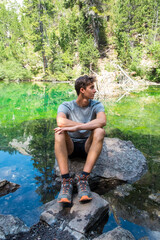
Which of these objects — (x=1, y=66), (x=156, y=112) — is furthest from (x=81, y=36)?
(x=156, y=112)

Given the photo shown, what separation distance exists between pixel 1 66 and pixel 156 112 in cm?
3402

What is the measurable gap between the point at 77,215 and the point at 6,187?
4.78ft

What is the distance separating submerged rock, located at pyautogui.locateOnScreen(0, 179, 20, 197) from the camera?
3.02m

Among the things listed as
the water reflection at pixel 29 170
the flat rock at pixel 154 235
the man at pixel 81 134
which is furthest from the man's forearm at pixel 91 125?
the flat rock at pixel 154 235

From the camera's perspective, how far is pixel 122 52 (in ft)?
91.6

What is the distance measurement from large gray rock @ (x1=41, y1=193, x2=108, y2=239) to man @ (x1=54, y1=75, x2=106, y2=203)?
113 millimetres

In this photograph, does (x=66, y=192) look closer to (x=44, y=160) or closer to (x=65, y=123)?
(x=65, y=123)

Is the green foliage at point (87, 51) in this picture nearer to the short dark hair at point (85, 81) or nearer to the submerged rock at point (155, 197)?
the short dark hair at point (85, 81)

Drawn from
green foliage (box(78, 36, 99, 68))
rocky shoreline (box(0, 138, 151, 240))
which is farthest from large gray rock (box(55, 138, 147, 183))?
green foliage (box(78, 36, 99, 68))

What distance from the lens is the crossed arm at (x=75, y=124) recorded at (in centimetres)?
296

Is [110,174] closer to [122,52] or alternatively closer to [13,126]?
[13,126]

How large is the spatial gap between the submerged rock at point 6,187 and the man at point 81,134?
1.01 metres

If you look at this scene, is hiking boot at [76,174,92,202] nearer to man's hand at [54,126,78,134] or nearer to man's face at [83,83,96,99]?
man's hand at [54,126,78,134]

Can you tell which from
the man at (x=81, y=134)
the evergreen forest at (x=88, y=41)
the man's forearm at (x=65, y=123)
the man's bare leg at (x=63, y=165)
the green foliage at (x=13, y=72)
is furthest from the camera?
the green foliage at (x=13, y=72)
